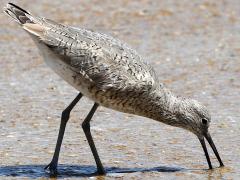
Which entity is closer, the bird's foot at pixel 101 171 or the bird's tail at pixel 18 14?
the bird's tail at pixel 18 14

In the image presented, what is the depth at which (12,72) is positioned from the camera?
37.2 feet

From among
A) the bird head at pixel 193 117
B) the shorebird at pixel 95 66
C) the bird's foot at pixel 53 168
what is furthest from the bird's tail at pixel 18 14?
the bird head at pixel 193 117

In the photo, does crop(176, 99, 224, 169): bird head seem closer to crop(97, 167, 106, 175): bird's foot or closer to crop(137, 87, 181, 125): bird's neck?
crop(137, 87, 181, 125): bird's neck

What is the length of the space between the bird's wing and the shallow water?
91 cm

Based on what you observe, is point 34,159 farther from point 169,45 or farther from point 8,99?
point 169,45

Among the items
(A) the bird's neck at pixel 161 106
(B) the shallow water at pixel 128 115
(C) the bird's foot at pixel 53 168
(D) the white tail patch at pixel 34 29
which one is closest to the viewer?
(D) the white tail patch at pixel 34 29

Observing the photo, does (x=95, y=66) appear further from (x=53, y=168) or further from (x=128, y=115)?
(x=128, y=115)

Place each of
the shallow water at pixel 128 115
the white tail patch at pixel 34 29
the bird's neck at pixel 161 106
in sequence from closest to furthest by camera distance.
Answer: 1. the white tail patch at pixel 34 29
2. the bird's neck at pixel 161 106
3. the shallow water at pixel 128 115

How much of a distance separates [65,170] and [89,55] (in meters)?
1.16

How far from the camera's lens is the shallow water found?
27.1 ft

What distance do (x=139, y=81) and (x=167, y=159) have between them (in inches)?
39.4

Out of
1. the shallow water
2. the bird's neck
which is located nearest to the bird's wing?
the bird's neck

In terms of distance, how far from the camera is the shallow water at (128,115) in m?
8.27

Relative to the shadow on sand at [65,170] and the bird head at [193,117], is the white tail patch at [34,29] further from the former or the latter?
the bird head at [193,117]
